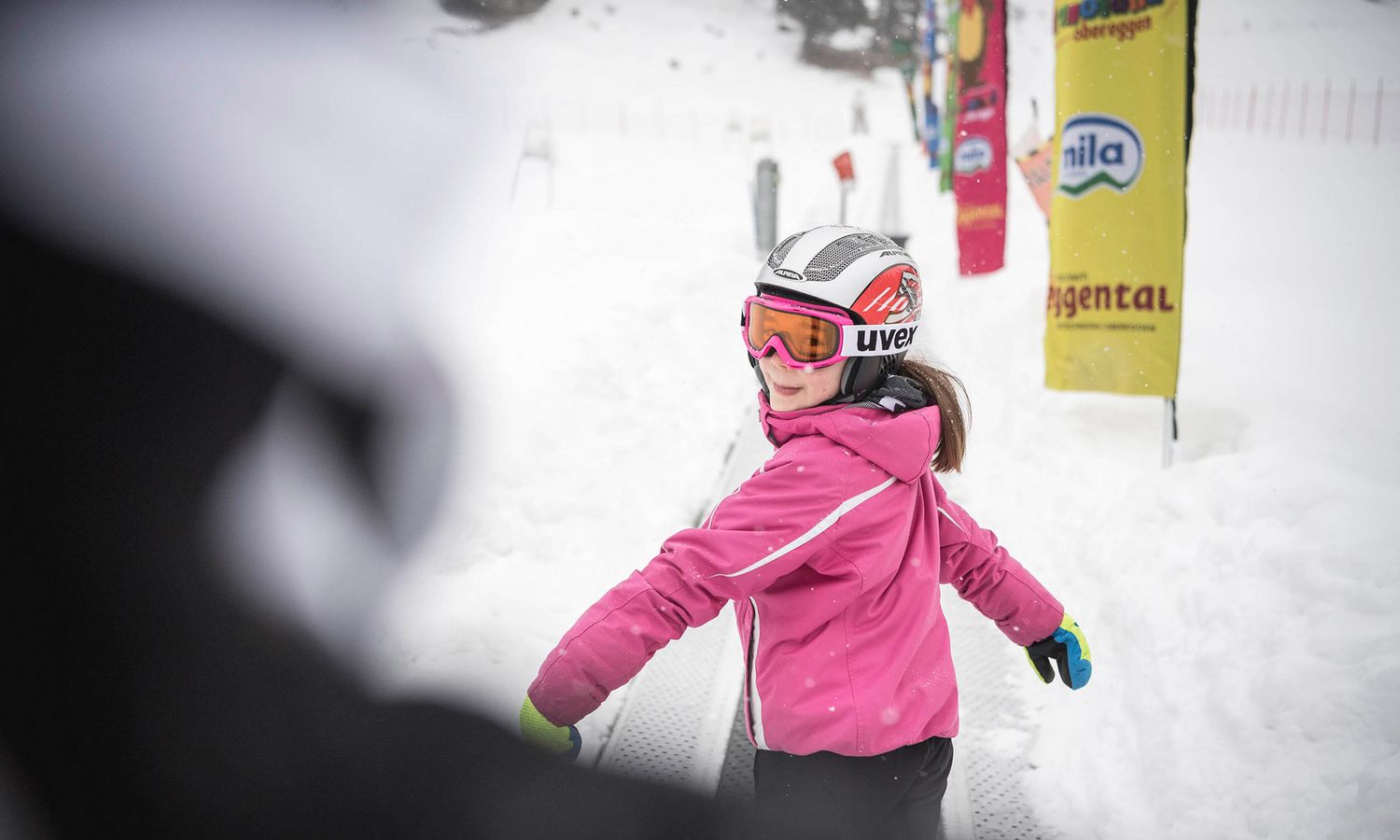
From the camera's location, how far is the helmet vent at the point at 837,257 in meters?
1.72

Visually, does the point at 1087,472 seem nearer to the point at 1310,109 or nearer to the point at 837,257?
the point at 837,257

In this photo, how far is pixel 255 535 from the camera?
53cm

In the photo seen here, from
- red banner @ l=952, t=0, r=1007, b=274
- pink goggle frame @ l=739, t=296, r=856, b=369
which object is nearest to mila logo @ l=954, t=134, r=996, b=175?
red banner @ l=952, t=0, r=1007, b=274

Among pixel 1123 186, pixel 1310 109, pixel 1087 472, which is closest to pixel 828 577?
pixel 1087 472

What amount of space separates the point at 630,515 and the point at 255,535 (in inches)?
149

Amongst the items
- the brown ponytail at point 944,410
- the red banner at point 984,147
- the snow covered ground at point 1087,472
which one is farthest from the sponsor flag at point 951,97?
the brown ponytail at point 944,410

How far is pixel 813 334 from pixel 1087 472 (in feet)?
10.3

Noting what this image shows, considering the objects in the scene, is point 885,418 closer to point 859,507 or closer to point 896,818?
point 859,507

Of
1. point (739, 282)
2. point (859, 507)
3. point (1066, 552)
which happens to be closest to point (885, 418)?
point (859, 507)

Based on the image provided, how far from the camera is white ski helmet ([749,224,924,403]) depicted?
5.63 feet

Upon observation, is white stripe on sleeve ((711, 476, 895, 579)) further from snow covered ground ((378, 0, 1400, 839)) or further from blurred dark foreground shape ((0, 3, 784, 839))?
blurred dark foreground shape ((0, 3, 784, 839))

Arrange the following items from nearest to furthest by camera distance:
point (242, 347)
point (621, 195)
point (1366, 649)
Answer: point (242, 347) < point (1366, 649) < point (621, 195)

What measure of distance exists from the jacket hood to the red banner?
7389 mm

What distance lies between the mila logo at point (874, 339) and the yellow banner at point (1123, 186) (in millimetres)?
2806
